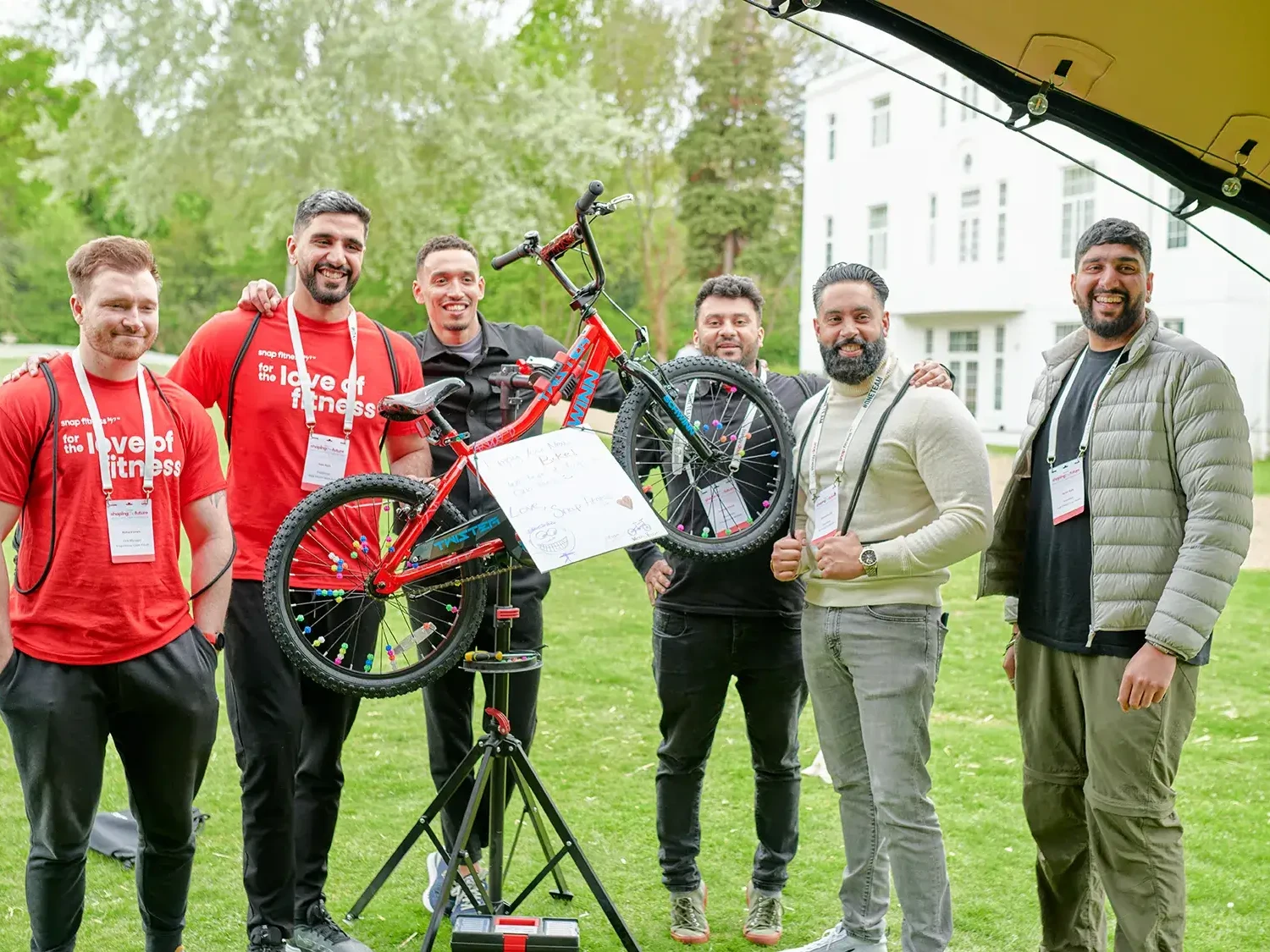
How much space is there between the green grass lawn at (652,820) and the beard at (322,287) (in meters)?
2.24

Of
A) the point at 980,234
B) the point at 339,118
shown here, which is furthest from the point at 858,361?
the point at 980,234

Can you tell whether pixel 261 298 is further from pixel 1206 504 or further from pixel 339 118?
pixel 339 118

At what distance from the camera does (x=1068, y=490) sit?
3348 mm

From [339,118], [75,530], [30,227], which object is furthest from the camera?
[30,227]

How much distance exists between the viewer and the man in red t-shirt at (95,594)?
299cm

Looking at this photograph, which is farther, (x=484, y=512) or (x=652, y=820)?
(x=652, y=820)

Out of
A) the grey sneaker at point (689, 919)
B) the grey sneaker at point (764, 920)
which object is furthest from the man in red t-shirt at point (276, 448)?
the grey sneaker at point (764, 920)

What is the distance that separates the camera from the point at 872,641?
3.42m

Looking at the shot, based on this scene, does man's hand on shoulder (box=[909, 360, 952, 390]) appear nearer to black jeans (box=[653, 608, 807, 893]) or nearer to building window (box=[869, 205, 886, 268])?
black jeans (box=[653, 608, 807, 893])

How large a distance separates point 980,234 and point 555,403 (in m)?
23.8

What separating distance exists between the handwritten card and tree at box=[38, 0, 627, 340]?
50.9ft

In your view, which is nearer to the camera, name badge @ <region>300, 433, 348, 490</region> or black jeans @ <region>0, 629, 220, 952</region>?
black jeans @ <region>0, 629, 220, 952</region>

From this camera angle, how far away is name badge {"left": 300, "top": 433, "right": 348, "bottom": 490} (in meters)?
3.59

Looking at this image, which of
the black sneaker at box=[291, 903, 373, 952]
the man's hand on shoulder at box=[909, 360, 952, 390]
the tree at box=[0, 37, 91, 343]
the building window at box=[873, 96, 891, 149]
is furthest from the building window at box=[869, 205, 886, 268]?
the black sneaker at box=[291, 903, 373, 952]
